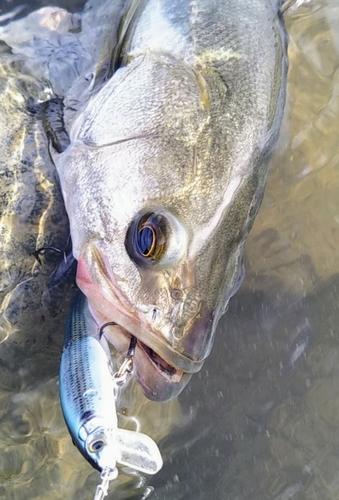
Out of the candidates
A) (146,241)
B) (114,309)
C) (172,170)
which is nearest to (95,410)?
(114,309)

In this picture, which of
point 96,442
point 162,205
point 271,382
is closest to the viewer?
point 96,442

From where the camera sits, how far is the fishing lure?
68.5 inches

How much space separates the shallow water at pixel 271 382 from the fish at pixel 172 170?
89 centimetres

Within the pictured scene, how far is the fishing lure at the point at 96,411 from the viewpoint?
68.5 inches

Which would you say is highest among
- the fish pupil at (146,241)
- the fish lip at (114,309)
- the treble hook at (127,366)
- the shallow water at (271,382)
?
the fish pupil at (146,241)

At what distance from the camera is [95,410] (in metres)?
1.81

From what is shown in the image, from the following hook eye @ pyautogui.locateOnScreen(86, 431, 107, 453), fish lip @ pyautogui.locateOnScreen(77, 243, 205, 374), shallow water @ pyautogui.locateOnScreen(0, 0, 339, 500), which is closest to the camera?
hook eye @ pyautogui.locateOnScreen(86, 431, 107, 453)

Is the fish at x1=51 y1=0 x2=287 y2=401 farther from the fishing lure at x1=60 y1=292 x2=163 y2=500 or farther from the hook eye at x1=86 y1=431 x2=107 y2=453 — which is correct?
the hook eye at x1=86 y1=431 x2=107 y2=453

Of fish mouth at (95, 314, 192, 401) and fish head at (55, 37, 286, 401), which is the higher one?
fish head at (55, 37, 286, 401)

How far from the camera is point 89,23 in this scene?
308 cm

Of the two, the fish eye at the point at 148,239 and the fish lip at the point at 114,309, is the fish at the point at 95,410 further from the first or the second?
the fish eye at the point at 148,239

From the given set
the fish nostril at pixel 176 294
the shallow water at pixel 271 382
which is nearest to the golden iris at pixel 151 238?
the fish nostril at pixel 176 294

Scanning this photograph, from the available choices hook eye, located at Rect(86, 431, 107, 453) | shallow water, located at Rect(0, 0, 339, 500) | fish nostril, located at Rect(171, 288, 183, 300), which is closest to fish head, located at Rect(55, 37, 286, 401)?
fish nostril, located at Rect(171, 288, 183, 300)

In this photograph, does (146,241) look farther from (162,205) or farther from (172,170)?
(172,170)
